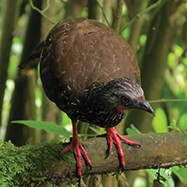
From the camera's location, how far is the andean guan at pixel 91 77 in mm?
2113

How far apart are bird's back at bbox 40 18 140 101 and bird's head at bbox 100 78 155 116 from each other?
0.17m

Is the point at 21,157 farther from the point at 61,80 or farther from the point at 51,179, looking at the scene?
the point at 61,80

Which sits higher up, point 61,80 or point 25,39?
point 25,39

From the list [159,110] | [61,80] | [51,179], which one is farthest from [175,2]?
[51,179]

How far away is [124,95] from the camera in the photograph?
6.53 feet

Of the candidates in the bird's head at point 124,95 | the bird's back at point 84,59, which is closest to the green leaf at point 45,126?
the bird's back at point 84,59

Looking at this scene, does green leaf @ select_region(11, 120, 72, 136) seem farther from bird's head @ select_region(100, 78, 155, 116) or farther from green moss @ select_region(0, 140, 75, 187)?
bird's head @ select_region(100, 78, 155, 116)

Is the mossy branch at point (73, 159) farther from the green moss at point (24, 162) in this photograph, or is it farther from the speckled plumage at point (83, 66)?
the speckled plumage at point (83, 66)

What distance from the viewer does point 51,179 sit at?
79.7 inches

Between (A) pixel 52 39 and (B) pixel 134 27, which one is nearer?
(A) pixel 52 39

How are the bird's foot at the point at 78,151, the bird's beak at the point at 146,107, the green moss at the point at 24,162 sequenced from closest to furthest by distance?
the green moss at the point at 24,162 < the bird's beak at the point at 146,107 < the bird's foot at the point at 78,151

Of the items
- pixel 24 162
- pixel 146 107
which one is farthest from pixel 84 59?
pixel 24 162

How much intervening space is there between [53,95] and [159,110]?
1.70m

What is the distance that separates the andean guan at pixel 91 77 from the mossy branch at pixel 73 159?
0.06 m
